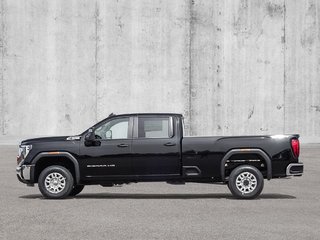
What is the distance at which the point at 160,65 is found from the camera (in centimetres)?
3416

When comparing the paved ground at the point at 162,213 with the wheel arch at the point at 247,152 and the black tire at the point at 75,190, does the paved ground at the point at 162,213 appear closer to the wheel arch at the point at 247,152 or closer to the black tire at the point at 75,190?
the black tire at the point at 75,190

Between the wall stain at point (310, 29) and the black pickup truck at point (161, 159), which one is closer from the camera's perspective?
the black pickup truck at point (161, 159)

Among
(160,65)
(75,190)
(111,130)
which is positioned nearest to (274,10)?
(160,65)

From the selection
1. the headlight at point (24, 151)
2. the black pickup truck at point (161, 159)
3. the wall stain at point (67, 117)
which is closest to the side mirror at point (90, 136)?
the black pickup truck at point (161, 159)

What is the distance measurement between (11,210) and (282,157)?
17.8ft

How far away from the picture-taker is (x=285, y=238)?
9.81 meters

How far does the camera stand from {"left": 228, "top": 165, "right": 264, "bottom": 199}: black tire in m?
15.3

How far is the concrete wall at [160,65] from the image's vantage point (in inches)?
1325

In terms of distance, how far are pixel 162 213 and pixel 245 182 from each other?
316cm

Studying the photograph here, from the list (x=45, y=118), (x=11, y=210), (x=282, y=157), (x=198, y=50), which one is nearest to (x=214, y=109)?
(x=198, y=50)

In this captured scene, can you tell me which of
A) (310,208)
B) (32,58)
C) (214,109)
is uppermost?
(32,58)

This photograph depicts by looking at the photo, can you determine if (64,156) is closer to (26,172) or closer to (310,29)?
(26,172)

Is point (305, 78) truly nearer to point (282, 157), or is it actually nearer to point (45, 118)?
point (45, 118)

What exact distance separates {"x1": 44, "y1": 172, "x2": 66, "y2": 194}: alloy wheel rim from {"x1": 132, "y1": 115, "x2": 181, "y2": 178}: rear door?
1.45 m
